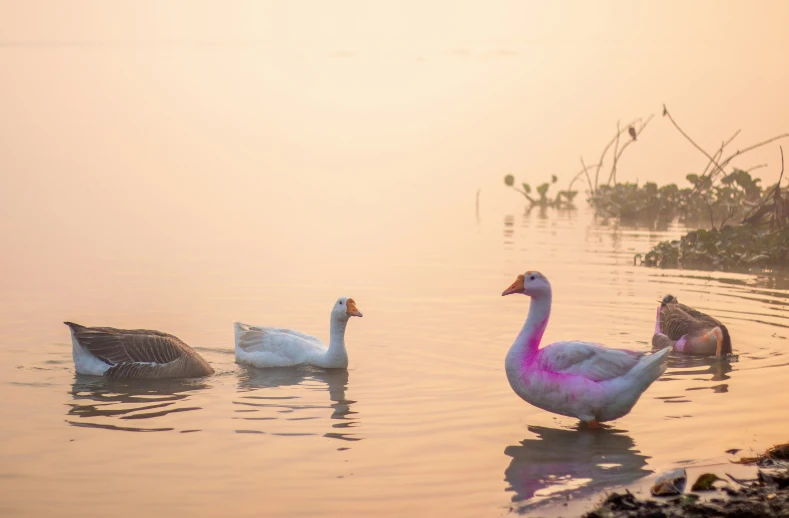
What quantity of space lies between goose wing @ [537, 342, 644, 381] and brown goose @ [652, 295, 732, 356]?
3.32 meters

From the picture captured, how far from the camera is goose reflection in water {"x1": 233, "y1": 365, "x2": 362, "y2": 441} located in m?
10.0

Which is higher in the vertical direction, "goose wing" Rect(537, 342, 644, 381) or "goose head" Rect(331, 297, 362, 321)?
"goose head" Rect(331, 297, 362, 321)

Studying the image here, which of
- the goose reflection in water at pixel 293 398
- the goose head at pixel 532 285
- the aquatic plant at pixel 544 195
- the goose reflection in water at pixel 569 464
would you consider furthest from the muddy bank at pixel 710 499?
the aquatic plant at pixel 544 195

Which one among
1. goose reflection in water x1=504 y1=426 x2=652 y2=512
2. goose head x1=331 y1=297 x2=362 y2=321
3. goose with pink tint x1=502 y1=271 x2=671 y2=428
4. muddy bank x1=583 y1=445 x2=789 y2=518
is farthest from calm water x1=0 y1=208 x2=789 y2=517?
muddy bank x1=583 y1=445 x2=789 y2=518

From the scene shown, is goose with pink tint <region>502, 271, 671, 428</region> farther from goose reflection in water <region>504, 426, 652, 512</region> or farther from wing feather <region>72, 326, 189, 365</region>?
wing feather <region>72, 326, 189, 365</region>

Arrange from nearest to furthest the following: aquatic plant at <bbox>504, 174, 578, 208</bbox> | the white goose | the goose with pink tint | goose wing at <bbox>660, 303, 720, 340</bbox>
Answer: the goose with pink tint, the white goose, goose wing at <bbox>660, 303, 720, 340</bbox>, aquatic plant at <bbox>504, 174, 578, 208</bbox>

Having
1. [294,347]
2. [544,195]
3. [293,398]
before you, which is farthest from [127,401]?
[544,195]

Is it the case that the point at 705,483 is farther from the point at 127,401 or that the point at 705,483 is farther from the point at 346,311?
the point at 346,311

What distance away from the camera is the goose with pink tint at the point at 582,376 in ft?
31.3

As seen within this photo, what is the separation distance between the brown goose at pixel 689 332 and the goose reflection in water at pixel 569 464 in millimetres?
3403

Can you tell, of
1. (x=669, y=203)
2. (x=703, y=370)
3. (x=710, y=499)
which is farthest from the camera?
(x=669, y=203)

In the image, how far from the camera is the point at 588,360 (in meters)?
9.74

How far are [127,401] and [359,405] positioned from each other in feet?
7.35

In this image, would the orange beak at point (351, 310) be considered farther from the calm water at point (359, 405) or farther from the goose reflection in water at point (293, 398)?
the goose reflection in water at point (293, 398)
